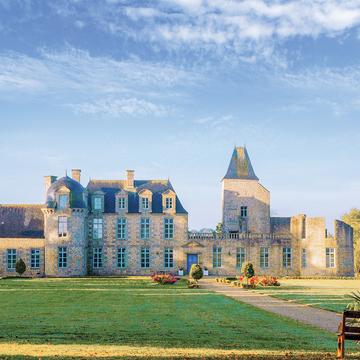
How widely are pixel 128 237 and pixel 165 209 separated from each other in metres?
3.71

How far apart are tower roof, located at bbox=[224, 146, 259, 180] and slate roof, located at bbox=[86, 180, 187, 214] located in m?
5.50

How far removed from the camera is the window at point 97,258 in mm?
53219

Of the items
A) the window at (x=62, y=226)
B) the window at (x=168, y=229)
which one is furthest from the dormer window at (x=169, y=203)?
the window at (x=62, y=226)

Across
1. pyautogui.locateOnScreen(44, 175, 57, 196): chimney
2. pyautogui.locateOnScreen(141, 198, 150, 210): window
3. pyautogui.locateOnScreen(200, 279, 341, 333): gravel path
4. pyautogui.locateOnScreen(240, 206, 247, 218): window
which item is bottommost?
pyautogui.locateOnScreen(200, 279, 341, 333): gravel path

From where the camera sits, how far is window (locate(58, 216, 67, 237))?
165ft

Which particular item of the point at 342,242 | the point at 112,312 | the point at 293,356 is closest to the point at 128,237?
the point at 342,242

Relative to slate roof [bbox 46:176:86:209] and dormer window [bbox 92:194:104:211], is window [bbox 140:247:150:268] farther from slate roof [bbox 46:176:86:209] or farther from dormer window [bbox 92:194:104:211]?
slate roof [bbox 46:176:86:209]

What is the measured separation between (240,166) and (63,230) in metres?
16.2

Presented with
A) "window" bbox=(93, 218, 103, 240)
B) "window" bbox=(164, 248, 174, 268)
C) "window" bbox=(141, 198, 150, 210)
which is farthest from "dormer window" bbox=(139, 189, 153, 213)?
"window" bbox=(164, 248, 174, 268)

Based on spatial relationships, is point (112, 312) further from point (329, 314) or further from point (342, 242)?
point (342, 242)

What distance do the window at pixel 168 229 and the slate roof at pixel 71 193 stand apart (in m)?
7.05

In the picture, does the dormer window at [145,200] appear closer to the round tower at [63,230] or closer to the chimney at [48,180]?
the round tower at [63,230]

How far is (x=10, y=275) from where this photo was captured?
50812 mm

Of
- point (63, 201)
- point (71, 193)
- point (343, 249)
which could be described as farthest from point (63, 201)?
point (343, 249)
